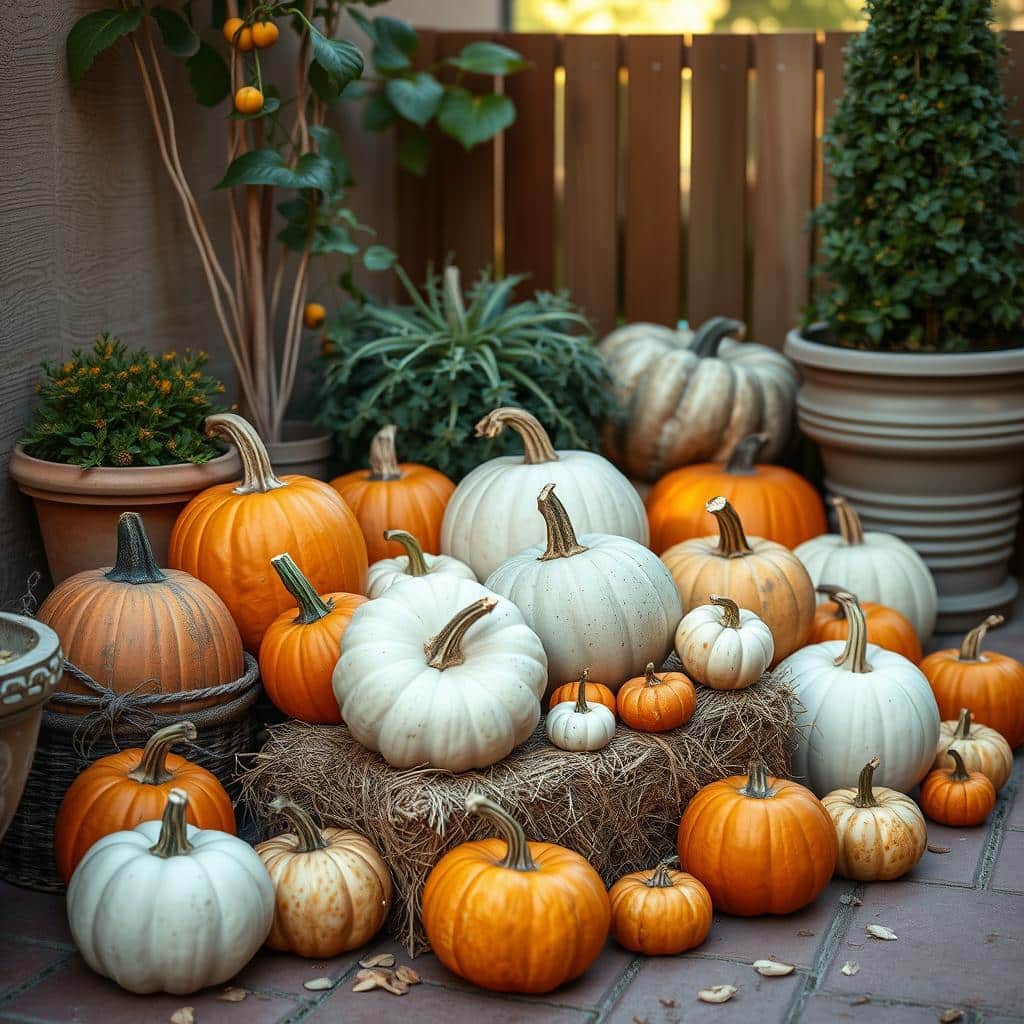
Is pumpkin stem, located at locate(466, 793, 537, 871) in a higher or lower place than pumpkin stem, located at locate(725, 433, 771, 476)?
lower

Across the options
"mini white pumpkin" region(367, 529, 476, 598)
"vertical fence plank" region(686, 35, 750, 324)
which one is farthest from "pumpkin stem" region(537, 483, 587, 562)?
"vertical fence plank" region(686, 35, 750, 324)

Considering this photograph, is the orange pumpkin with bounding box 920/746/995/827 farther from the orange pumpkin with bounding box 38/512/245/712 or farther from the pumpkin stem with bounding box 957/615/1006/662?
the orange pumpkin with bounding box 38/512/245/712

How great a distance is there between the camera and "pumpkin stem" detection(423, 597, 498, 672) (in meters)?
2.63

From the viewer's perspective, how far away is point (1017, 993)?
94.7 inches

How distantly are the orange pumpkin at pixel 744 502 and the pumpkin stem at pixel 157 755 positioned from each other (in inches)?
75.4

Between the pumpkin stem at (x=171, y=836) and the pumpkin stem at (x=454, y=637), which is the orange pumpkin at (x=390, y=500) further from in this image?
the pumpkin stem at (x=171, y=836)

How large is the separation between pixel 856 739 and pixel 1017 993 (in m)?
0.76

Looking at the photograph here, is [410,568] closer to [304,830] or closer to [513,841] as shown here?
[304,830]

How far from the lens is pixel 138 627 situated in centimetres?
283

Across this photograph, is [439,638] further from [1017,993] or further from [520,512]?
[1017,993]

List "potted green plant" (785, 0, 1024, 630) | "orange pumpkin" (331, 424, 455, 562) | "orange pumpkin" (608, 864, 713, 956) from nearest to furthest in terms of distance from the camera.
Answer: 1. "orange pumpkin" (608, 864, 713, 956)
2. "orange pumpkin" (331, 424, 455, 562)
3. "potted green plant" (785, 0, 1024, 630)

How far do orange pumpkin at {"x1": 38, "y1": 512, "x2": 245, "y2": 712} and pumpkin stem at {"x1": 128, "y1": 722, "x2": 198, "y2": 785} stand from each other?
0.64 feet

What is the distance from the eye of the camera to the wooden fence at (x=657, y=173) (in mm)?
4797

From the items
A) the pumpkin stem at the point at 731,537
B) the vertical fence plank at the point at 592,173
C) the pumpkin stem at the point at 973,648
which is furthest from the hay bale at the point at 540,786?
the vertical fence plank at the point at 592,173
